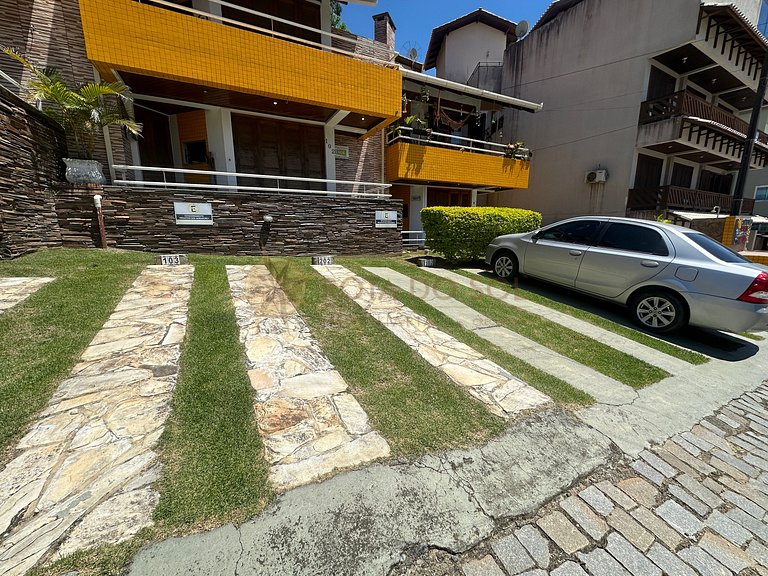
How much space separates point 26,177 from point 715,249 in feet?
36.4

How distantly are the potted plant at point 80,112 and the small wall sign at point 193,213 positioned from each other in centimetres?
150

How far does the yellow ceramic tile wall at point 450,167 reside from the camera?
11211 millimetres

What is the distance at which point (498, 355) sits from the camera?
3814 millimetres

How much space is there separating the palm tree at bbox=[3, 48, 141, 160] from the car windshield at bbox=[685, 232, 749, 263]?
415 inches

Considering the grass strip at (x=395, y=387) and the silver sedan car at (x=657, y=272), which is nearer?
the grass strip at (x=395, y=387)

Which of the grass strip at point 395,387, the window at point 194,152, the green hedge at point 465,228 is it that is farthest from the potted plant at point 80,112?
the green hedge at point 465,228

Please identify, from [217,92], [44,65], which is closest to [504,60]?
→ [217,92]

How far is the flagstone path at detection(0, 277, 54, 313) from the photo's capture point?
344 centimetres

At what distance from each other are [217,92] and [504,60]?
17.1 m

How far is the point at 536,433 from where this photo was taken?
2.56 meters

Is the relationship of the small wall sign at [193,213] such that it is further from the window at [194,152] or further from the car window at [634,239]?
the car window at [634,239]

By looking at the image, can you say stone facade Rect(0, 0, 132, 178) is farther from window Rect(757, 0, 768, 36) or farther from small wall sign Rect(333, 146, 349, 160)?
window Rect(757, 0, 768, 36)

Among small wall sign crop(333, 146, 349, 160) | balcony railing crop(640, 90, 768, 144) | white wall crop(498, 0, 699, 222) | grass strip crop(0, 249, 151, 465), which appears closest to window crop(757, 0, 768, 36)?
balcony railing crop(640, 90, 768, 144)

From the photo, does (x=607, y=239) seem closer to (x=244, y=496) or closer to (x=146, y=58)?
(x=244, y=496)
